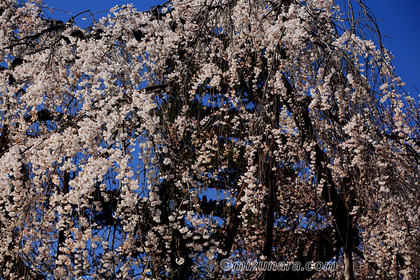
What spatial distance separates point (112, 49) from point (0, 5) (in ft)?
9.18

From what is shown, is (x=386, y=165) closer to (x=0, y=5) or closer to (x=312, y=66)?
(x=312, y=66)

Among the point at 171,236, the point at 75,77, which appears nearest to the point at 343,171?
the point at 171,236

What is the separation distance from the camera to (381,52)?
252cm

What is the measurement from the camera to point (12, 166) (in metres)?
2.77

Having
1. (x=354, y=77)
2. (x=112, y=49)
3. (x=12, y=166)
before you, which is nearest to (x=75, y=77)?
(x=112, y=49)

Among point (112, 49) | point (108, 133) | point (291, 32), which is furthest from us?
point (112, 49)

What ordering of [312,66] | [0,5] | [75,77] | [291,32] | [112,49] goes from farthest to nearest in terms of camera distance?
1. [0,5]
2. [75,77]
3. [112,49]
4. [312,66]
5. [291,32]

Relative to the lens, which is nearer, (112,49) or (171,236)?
(171,236)

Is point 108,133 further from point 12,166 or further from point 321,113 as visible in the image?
point 321,113

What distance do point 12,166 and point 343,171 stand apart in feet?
8.13

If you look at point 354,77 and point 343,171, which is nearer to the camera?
point 354,77

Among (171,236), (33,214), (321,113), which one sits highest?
(321,113)

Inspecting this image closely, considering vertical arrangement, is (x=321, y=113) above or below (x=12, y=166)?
above

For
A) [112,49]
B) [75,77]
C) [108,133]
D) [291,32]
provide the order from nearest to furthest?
1. [108,133]
2. [291,32]
3. [112,49]
4. [75,77]
